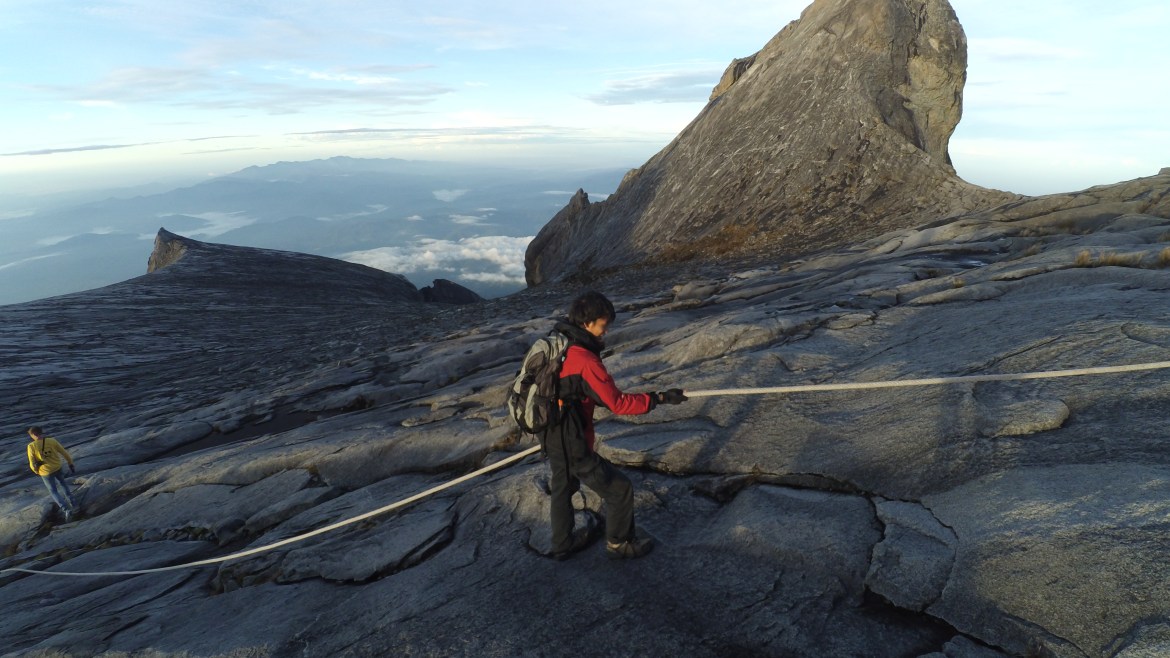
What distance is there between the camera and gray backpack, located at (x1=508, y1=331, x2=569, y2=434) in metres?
6.32

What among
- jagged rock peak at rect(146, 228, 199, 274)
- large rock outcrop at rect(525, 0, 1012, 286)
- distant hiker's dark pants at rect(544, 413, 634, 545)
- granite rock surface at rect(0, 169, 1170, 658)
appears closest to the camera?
granite rock surface at rect(0, 169, 1170, 658)

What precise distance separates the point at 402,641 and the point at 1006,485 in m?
6.60

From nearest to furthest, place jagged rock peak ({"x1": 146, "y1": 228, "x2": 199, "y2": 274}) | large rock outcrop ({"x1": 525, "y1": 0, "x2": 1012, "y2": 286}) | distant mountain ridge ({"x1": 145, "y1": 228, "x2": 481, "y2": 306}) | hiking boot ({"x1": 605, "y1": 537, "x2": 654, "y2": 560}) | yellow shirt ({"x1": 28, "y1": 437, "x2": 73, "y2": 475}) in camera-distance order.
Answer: hiking boot ({"x1": 605, "y1": 537, "x2": 654, "y2": 560}) < yellow shirt ({"x1": 28, "y1": 437, "x2": 73, "y2": 475}) < large rock outcrop ({"x1": 525, "y1": 0, "x2": 1012, "y2": 286}) < distant mountain ridge ({"x1": 145, "y1": 228, "x2": 481, "y2": 306}) < jagged rock peak ({"x1": 146, "y1": 228, "x2": 199, "y2": 274})

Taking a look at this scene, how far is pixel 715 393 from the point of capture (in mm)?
7516

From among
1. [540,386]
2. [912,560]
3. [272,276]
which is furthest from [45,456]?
[272,276]

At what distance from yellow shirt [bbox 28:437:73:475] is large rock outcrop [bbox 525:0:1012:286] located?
28.5 metres

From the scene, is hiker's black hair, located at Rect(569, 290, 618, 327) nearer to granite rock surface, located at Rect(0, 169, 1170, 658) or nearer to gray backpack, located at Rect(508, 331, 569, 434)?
gray backpack, located at Rect(508, 331, 569, 434)

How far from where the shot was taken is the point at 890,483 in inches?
270

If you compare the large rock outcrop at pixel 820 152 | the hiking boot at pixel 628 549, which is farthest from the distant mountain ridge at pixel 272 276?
the hiking boot at pixel 628 549

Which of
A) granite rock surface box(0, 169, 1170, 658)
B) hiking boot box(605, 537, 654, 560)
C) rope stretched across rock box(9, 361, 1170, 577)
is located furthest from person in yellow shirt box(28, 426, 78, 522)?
hiking boot box(605, 537, 654, 560)

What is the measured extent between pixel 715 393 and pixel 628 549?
7.36ft

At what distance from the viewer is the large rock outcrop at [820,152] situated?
104 ft

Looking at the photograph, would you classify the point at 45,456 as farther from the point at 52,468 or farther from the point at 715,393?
the point at 715,393

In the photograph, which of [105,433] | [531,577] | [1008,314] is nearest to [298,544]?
[531,577]
